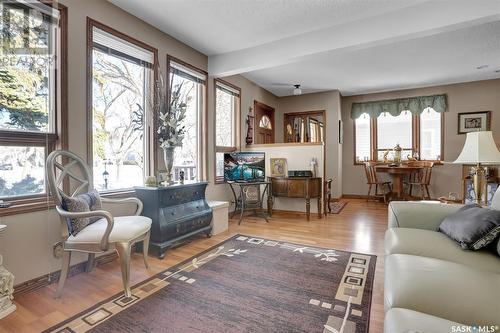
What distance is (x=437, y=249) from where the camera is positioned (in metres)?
1.65

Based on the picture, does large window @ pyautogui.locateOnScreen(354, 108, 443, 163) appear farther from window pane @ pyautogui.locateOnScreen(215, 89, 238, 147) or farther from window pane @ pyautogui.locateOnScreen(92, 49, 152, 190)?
window pane @ pyautogui.locateOnScreen(92, 49, 152, 190)

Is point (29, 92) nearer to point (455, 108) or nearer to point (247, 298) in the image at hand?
point (247, 298)

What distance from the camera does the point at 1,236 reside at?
1.89 meters

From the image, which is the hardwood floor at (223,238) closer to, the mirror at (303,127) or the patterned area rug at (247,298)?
the patterned area rug at (247,298)

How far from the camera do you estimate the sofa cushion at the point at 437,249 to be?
4.91 feet

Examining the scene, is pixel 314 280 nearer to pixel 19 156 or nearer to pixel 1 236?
pixel 1 236

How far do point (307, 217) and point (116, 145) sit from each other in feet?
10.2

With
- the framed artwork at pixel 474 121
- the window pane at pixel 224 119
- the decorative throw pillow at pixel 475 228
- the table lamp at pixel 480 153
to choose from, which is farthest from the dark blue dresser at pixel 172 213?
the framed artwork at pixel 474 121

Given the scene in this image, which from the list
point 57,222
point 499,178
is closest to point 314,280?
point 57,222

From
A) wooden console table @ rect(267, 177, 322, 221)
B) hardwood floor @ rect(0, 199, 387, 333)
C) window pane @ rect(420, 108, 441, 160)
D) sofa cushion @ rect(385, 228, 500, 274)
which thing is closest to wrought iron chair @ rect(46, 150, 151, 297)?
hardwood floor @ rect(0, 199, 387, 333)

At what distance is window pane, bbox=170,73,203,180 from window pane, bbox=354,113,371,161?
14.9 ft

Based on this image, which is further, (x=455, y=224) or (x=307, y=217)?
(x=307, y=217)

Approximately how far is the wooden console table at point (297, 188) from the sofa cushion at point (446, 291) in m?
3.03

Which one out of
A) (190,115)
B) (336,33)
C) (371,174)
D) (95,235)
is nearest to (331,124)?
(371,174)
